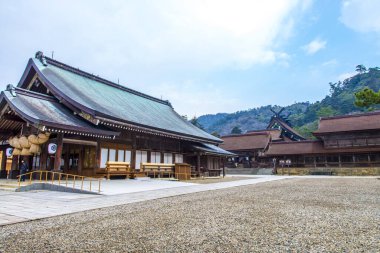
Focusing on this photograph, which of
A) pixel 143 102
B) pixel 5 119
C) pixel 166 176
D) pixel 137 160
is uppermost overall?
pixel 143 102

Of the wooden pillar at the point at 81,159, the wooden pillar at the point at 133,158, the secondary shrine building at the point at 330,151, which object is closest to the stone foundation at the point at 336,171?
the secondary shrine building at the point at 330,151

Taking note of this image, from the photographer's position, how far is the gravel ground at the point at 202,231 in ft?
11.9

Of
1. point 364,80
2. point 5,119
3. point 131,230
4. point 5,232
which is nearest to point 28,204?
point 5,232

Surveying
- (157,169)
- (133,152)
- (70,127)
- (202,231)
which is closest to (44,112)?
(70,127)

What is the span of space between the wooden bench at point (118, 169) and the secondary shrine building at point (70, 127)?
960 millimetres

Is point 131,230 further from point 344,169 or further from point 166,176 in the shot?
point 344,169

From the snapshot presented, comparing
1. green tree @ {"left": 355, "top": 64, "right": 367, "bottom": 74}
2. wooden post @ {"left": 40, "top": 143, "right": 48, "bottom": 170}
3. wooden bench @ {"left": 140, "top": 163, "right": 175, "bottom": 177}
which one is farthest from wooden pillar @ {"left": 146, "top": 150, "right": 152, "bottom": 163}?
green tree @ {"left": 355, "top": 64, "right": 367, "bottom": 74}

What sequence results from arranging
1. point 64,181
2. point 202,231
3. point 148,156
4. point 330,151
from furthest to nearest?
point 330,151 < point 148,156 < point 64,181 < point 202,231

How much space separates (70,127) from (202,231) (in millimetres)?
10859

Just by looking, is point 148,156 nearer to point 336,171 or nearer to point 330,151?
point 336,171

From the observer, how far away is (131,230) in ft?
15.0

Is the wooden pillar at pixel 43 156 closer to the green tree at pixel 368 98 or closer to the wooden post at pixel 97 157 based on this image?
the wooden post at pixel 97 157

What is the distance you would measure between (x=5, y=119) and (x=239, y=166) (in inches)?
1383

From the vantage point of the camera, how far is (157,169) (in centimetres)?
1969
